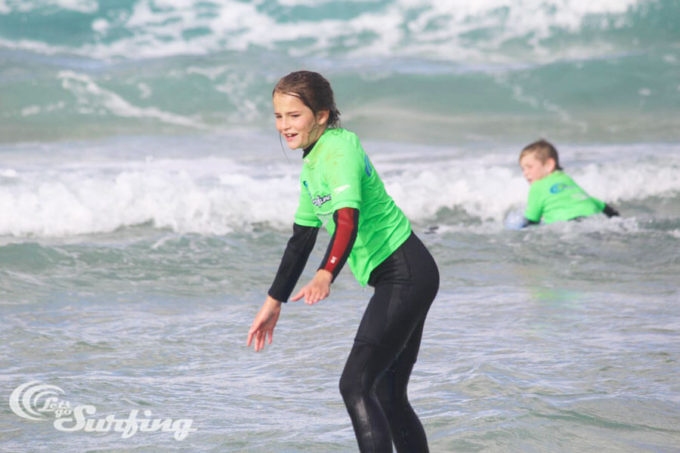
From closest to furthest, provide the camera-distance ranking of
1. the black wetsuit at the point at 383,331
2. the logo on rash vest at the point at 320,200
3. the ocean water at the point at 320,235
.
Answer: the black wetsuit at the point at 383,331
the logo on rash vest at the point at 320,200
the ocean water at the point at 320,235

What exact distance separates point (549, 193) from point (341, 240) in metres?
6.53

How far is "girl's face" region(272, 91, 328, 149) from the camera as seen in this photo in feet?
11.1

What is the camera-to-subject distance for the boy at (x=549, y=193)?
9.31m

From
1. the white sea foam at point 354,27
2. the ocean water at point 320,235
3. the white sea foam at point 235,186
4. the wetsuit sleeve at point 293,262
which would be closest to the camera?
the wetsuit sleeve at point 293,262

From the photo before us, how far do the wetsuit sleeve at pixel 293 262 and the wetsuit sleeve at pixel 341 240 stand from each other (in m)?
0.36

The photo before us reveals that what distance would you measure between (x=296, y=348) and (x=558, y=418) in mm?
1846

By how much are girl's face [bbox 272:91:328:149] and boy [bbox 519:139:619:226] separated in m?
6.16

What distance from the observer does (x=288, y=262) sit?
350 cm

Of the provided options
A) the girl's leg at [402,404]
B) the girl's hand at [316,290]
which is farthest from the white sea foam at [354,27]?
the girl's hand at [316,290]

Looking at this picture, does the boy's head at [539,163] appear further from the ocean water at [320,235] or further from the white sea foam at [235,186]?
the white sea foam at [235,186]

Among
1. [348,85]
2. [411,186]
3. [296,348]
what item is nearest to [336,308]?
[296,348]

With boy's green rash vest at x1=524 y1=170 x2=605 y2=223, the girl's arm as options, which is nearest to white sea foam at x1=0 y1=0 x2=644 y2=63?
boy's green rash vest at x1=524 y1=170 x2=605 y2=223

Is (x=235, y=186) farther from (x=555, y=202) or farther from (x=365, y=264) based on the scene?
(x=365, y=264)

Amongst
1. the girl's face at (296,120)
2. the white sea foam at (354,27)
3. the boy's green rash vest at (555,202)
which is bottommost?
the boy's green rash vest at (555,202)
